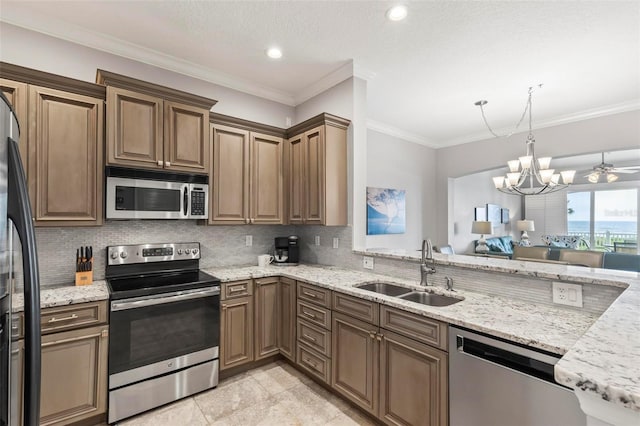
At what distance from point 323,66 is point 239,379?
10.4ft

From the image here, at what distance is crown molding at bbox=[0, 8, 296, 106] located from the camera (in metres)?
2.38

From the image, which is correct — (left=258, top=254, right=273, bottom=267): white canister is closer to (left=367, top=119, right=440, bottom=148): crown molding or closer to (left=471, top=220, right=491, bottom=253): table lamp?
(left=367, top=119, right=440, bottom=148): crown molding

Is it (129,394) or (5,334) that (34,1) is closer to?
(5,334)

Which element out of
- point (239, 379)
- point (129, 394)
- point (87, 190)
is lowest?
point (239, 379)

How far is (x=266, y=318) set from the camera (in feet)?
Result: 9.65

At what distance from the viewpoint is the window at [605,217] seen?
7.75 metres

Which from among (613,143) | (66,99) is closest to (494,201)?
(613,143)

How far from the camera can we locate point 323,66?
3191mm

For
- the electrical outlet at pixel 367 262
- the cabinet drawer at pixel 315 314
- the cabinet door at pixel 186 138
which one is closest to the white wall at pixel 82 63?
the cabinet door at pixel 186 138

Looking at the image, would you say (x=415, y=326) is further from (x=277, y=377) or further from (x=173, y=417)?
(x=173, y=417)

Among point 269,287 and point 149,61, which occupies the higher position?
point 149,61

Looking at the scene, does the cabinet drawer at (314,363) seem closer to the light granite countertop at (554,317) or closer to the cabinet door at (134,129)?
the light granite countertop at (554,317)

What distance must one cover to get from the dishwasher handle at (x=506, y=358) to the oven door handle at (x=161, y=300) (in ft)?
6.22

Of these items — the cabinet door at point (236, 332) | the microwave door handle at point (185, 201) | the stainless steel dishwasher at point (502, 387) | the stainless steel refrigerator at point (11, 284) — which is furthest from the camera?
the microwave door handle at point (185, 201)
